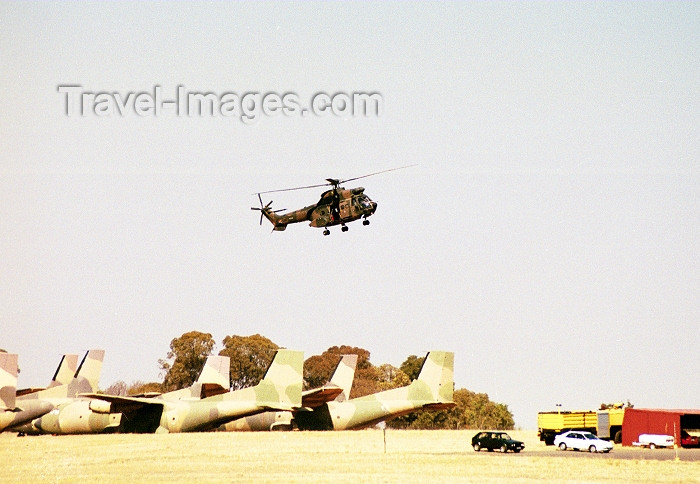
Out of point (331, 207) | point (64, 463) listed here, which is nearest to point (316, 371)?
point (331, 207)

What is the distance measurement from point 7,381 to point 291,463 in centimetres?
1309

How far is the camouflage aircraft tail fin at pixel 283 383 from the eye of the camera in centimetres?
6481

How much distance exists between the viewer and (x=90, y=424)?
6391 centimetres

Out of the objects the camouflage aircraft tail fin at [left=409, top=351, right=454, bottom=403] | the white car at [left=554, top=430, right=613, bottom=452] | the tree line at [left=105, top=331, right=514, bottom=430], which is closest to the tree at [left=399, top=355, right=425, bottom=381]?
the tree line at [left=105, top=331, right=514, bottom=430]

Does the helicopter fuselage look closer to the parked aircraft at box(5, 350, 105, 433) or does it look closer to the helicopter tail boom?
the helicopter tail boom

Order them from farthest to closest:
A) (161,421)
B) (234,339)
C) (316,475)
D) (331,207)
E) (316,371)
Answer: (316,371) → (234,339) → (161,421) → (331,207) → (316,475)

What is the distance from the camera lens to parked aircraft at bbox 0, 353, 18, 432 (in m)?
39.3

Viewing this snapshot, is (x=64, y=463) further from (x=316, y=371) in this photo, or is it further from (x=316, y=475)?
(x=316, y=371)

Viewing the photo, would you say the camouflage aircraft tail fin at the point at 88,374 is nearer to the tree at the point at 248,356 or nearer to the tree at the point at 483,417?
the tree at the point at 483,417

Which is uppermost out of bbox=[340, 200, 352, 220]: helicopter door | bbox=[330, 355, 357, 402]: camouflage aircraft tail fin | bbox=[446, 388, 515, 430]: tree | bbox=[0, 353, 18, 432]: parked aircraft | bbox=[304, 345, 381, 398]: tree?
bbox=[340, 200, 352, 220]: helicopter door

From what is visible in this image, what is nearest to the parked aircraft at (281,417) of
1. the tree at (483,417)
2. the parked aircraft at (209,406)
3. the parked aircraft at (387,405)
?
the parked aircraft at (387,405)

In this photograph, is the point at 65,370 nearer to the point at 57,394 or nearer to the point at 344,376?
the point at 57,394

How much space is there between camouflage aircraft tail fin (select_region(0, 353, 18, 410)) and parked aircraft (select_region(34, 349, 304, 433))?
19850 mm

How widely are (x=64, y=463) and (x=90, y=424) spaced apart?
22.4 metres
